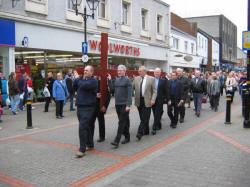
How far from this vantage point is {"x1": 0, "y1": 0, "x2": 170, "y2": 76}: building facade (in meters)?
14.3

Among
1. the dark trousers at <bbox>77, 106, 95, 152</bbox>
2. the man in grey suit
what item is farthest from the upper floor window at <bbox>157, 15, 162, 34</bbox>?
the dark trousers at <bbox>77, 106, 95, 152</bbox>

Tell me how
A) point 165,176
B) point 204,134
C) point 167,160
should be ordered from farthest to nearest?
point 204,134 → point 167,160 → point 165,176

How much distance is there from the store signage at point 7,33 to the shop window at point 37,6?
146 centimetres

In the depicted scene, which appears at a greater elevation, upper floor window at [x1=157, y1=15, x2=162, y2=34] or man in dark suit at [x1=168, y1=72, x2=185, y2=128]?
upper floor window at [x1=157, y1=15, x2=162, y2=34]

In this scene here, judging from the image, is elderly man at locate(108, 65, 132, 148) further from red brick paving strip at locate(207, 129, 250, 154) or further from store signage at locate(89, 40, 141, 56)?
store signage at locate(89, 40, 141, 56)

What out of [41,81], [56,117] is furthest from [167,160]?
[41,81]

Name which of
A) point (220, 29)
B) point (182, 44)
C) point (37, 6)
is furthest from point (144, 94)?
point (220, 29)

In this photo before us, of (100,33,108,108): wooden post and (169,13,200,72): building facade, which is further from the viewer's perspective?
(169,13,200,72): building facade

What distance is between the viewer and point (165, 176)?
14.6ft

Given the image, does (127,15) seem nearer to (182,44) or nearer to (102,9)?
(102,9)

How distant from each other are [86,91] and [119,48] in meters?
16.2

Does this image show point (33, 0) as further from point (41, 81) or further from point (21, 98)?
point (21, 98)

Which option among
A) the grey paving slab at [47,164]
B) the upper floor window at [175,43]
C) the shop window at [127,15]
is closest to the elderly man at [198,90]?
the grey paving slab at [47,164]

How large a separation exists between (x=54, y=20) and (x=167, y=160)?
1304 cm
